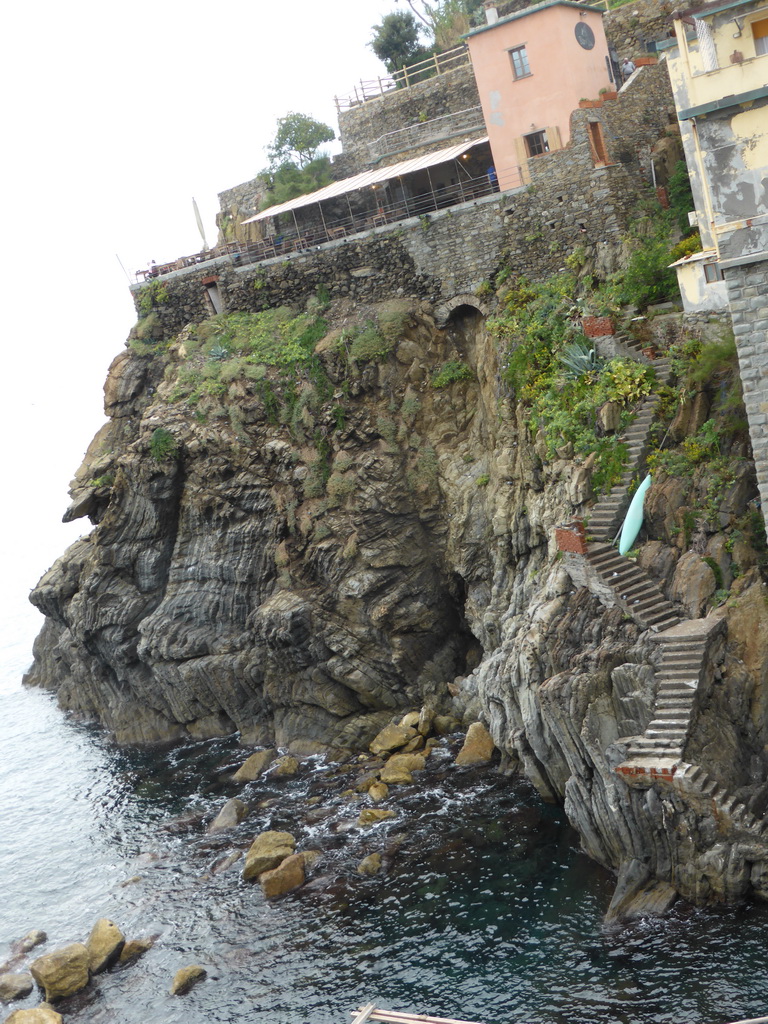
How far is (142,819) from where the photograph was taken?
3572 cm

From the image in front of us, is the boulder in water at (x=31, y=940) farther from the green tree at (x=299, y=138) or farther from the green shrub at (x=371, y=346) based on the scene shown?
the green tree at (x=299, y=138)

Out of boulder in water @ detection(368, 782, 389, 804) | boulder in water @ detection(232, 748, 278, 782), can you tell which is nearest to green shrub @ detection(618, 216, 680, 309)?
boulder in water @ detection(368, 782, 389, 804)

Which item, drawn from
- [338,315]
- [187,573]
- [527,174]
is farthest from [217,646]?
[527,174]

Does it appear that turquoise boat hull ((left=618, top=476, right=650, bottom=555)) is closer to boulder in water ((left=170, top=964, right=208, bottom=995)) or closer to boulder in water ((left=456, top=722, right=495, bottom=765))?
boulder in water ((left=456, top=722, right=495, bottom=765))

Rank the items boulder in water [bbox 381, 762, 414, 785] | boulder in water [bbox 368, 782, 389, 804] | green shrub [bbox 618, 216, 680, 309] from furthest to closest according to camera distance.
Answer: boulder in water [bbox 381, 762, 414, 785]
green shrub [bbox 618, 216, 680, 309]
boulder in water [bbox 368, 782, 389, 804]

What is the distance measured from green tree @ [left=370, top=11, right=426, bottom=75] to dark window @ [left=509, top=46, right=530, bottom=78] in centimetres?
1664

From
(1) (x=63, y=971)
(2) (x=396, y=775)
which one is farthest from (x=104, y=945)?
(2) (x=396, y=775)

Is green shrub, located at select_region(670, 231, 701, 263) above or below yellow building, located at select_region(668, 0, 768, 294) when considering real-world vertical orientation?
below

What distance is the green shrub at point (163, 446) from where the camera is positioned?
1618 inches

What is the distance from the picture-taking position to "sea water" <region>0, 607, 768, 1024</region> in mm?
20547

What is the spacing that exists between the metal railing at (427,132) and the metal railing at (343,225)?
15.2 feet

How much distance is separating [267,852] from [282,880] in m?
1.57

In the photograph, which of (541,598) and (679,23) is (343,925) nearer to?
(541,598)

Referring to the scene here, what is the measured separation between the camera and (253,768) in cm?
3631
